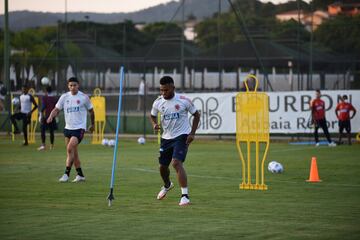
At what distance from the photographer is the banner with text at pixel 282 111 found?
1267 inches

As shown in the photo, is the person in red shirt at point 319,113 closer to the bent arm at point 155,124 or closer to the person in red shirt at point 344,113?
the person in red shirt at point 344,113

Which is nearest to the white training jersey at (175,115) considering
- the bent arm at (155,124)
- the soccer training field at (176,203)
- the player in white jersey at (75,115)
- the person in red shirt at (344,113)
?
the bent arm at (155,124)

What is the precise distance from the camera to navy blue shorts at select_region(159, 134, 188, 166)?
14.1 meters

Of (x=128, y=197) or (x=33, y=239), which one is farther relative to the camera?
(x=128, y=197)

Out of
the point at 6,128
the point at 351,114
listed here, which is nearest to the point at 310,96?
the point at 351,114

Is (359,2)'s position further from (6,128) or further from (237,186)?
(237,186)

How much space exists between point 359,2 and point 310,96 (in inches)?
334

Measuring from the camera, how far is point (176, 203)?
1412 cm

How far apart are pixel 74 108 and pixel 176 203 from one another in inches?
203

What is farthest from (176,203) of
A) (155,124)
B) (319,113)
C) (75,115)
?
(319,113)

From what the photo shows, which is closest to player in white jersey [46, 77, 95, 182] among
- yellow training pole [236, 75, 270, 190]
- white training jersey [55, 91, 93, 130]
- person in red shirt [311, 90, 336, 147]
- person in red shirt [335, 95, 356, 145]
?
white training jersey [55, 91, 93, 130]

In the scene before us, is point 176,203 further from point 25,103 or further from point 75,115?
point 25,103

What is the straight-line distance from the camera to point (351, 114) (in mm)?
31812

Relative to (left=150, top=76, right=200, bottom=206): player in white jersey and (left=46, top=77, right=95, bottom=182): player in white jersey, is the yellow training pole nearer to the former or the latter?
(left=150, top=76, right=200, bottom=206): player in white jersey
